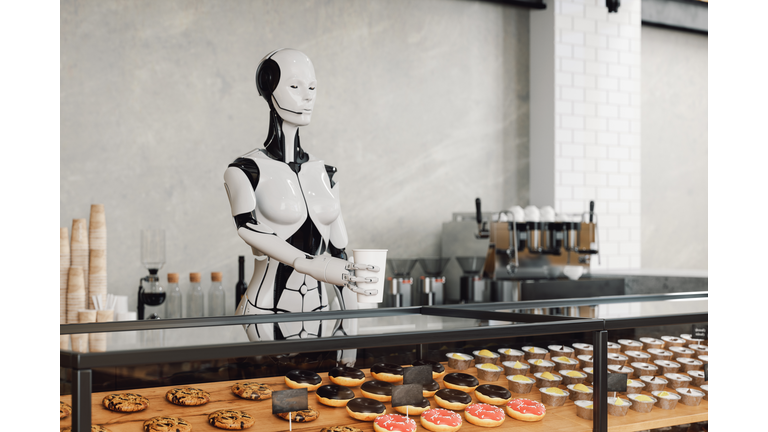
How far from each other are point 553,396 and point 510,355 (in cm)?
14

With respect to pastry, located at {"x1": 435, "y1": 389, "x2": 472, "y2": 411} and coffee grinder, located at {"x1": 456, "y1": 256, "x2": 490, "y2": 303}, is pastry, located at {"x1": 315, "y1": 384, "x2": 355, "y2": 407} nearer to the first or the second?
pastry, located at {"x1": 435, "y1": 389, "x2": 472, "y2": 411}

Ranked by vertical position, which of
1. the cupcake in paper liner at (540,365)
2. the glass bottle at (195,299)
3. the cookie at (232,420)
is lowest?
the glass bottle at (195,299)

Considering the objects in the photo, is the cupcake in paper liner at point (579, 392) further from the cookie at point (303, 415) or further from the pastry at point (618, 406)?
the cookie at point (303, 415)

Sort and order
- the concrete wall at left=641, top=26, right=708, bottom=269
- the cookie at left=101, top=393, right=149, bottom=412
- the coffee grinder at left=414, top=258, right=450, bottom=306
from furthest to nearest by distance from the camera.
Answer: the concrete wall at left=641, top=26, right=708, bottom=269 → the coffee grinder at left=414, top=258, right=450, bottom=306 → the cookie at left=101, top=393, right=149, bottom=412

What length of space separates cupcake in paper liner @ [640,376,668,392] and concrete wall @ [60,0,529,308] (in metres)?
2.95

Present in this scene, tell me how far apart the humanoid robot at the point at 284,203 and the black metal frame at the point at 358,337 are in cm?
59

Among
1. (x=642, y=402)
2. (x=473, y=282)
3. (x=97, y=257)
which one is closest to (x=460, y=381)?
(x=642, y=402)

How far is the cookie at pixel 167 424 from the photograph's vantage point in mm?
1289

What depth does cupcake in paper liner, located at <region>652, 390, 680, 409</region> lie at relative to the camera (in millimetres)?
1752

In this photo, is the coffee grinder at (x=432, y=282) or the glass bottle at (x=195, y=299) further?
the coffee grinder at (x=432, y=282)

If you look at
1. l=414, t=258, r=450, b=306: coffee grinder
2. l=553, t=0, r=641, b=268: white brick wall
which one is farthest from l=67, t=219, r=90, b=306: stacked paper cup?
l=553, t=0, r=641, b=268: white brick wall

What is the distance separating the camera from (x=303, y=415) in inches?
51.1

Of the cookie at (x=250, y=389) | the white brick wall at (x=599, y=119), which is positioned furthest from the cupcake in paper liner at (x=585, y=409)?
the white brick wall at (x=599, y=119)

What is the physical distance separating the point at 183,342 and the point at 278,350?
16 centimetres
